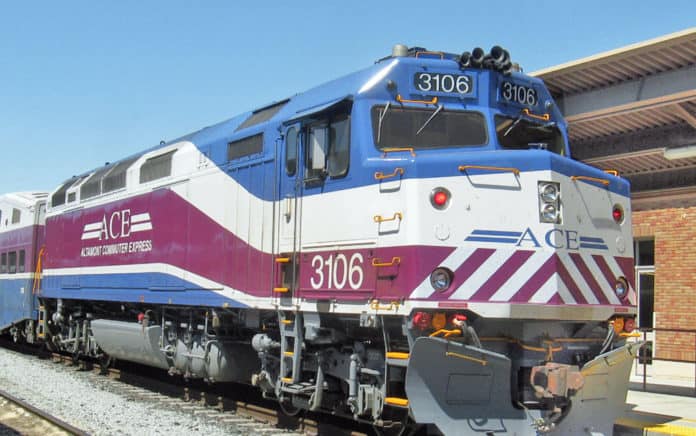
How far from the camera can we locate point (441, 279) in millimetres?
6824

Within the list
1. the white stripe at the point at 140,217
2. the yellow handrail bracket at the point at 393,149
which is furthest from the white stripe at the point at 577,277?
the white stripe at the point at 140,217

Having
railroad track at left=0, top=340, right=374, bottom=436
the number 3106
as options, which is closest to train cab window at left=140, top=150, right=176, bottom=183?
railroad track at left=0, top=340, right=374, bottom=436

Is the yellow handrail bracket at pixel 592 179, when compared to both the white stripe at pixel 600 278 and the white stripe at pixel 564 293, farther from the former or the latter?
the white stripe at pixel 564 293

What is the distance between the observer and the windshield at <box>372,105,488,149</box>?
746 cm

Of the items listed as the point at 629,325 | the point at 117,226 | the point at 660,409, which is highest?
the point at 117,226

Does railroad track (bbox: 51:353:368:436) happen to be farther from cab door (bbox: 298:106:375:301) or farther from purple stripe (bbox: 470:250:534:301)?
purple stripe (bbox: 470:250:534:301)

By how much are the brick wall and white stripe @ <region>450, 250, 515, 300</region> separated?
28.9ft

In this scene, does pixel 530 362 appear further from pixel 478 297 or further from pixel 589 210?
pixel 589 210

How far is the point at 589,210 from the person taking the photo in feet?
24.1

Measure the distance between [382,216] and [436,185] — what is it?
24.5 inches

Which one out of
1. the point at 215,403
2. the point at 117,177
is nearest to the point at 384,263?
the point at 215,403

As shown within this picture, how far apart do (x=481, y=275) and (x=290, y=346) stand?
2561 millimetres

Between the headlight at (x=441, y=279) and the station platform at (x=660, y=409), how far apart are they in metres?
3.32

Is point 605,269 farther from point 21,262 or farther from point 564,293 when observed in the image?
point 21,262
